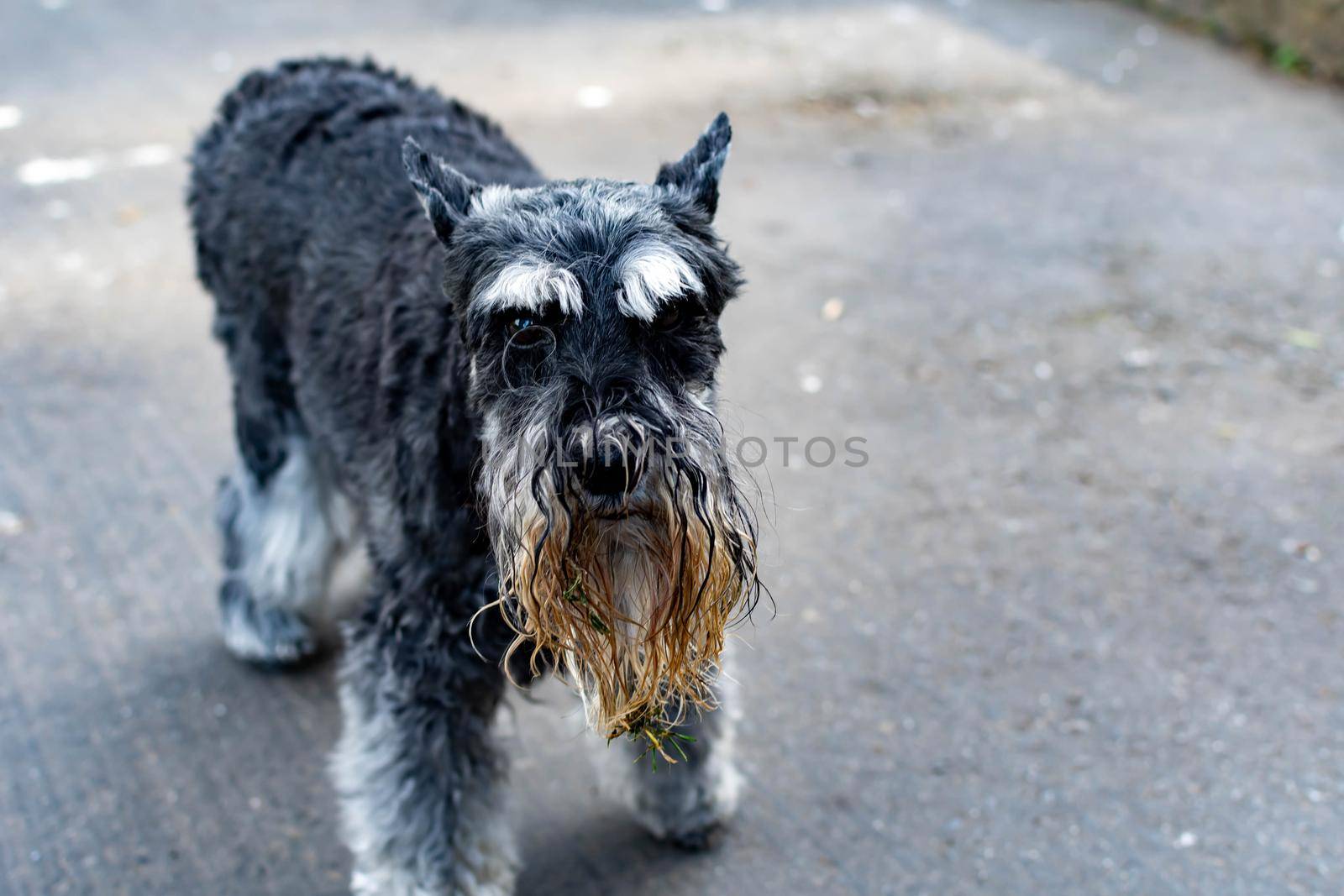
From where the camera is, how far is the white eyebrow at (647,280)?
2.33 m

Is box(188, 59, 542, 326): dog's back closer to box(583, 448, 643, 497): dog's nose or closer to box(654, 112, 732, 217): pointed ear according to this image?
box(654, 112, 732, 217): pointed ear

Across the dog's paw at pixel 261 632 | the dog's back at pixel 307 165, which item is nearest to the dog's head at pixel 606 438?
the dog's back at pixel 307 165

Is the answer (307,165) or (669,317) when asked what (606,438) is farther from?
(307,165)

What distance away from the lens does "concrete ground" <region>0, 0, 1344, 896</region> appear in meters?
3.40

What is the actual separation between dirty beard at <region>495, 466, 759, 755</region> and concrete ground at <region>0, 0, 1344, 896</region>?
58 cm

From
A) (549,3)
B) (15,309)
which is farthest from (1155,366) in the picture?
(549,3)

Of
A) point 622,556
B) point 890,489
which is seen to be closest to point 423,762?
point 622,556

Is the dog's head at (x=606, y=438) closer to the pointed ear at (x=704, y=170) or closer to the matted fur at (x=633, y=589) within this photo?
the matted fur at (x=633, y=589)

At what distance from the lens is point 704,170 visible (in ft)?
9.05

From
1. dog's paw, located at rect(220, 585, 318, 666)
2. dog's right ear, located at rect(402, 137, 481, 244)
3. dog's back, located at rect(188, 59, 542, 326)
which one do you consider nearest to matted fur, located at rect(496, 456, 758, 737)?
dog's right ear, located at rect(402, 137, 481, 244)

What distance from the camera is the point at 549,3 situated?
1009 cm

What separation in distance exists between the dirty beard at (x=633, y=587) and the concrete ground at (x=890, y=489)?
0.58m

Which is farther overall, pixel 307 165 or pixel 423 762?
pixel 307 165

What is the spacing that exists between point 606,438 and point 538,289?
1.21 ft
